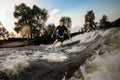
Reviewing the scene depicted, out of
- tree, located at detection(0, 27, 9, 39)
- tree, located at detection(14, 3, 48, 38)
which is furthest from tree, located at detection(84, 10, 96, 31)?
tree, located at detection(0, 27, 9, 39)

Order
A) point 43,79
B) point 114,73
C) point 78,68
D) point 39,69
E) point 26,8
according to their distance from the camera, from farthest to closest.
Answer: point 26,8 → point 39,69 → point 78,68 → point 43,79 → point 114,73

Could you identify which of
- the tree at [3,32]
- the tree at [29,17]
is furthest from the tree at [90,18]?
the tree at [3,32]

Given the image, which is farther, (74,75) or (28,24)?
(28,24)

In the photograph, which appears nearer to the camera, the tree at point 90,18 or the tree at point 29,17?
the tree at point 90,18

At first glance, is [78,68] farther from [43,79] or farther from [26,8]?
[26,8]

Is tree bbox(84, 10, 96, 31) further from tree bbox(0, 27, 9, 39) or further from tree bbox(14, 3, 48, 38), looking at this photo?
tree bbox(0, 27, 9, 39)

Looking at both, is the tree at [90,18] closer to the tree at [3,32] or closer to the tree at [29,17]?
the tree at [29,17]

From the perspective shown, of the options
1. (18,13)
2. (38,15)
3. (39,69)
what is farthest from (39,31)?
(39,69)

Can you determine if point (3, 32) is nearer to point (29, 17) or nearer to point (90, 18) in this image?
point (29, 17)

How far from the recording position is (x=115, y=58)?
3938mm

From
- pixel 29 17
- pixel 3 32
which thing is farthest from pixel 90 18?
pixel 3 32

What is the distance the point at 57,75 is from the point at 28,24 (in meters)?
29.5

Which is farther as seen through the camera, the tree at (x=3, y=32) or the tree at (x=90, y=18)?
the tree at (x=3, y=32)

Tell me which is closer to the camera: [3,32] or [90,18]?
[90,18]
